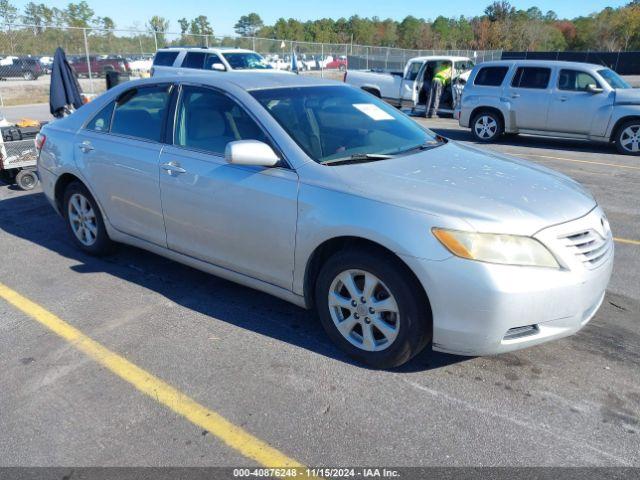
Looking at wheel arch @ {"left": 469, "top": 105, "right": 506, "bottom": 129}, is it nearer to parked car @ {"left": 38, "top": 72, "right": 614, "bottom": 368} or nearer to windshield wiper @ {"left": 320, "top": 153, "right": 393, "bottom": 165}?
parked car @ {"left": 38, "top": 72, "right": 614, "bottom": 368}

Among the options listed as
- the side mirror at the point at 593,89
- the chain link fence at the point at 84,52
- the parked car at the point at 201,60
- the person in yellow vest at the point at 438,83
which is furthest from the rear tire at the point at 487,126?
the chain link fence at the point at 84,52

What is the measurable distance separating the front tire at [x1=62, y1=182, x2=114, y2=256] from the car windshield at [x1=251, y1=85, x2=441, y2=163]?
6.78 feet

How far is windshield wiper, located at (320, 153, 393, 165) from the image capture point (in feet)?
11.4

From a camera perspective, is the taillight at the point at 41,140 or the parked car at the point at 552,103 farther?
the parked car at the point at 552,103

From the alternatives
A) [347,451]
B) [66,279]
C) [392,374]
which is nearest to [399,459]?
[347,451]

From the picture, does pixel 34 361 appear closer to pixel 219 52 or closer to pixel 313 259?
pixel 313 259

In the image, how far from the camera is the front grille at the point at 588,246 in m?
2.96

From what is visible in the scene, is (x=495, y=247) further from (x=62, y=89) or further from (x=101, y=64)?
(x=101, y=64)

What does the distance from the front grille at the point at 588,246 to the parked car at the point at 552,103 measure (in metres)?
8.73

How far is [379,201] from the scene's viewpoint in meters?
3.05

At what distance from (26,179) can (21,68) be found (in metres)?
22.1

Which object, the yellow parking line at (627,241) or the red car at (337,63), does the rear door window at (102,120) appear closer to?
the yellow parking line at (627,241)

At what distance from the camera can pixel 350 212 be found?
311 centimetres

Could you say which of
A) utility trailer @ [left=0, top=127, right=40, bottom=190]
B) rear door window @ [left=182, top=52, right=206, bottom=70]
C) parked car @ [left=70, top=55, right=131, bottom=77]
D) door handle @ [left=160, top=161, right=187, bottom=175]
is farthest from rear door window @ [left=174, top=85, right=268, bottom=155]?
parked car @ [left=70, top=55, right=131, bottom=77]
